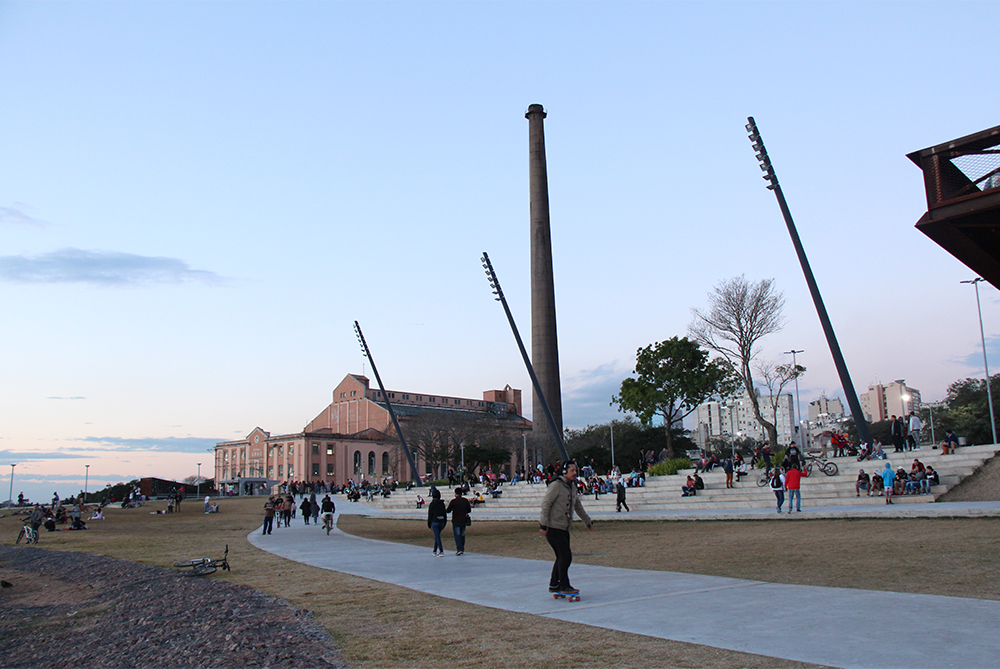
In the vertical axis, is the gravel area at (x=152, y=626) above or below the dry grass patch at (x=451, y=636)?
below

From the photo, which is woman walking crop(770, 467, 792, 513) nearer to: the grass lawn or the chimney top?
the grass lawn

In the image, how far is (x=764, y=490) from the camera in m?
26.5

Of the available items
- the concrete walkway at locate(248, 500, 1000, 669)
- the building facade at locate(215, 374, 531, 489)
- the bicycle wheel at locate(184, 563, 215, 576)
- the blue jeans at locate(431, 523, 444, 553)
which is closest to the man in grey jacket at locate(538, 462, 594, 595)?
the concrete walkway at locate(248, 500, 1000, 669)

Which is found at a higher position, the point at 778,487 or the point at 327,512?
the point at 778,487

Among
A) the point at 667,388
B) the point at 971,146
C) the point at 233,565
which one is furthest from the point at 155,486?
the point at 971,146

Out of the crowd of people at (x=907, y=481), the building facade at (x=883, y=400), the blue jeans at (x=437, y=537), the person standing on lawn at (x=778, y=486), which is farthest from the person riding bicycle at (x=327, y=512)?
the building facade at (x=883, y=400)

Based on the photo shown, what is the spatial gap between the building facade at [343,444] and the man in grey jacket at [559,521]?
256ft

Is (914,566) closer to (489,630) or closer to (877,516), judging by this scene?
(489,630)

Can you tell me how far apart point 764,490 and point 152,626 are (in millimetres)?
22509

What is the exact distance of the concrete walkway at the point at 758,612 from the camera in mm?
5438

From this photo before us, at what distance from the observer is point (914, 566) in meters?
10.1

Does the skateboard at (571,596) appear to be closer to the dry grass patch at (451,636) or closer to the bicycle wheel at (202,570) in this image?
the dry grass patch at (451,636)

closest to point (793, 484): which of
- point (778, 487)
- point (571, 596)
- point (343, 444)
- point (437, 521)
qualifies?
point (778, 487)

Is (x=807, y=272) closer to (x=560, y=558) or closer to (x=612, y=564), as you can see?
(x=612, y=564)
